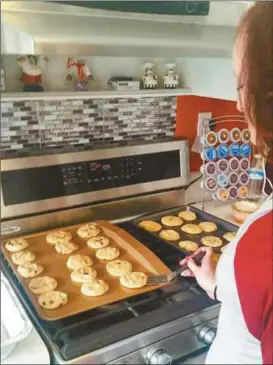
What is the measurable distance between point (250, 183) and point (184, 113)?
1.11ft

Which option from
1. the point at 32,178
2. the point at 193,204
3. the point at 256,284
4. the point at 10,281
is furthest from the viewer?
the point at 193,204

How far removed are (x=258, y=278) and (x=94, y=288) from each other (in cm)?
42

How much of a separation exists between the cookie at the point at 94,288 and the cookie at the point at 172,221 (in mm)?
373

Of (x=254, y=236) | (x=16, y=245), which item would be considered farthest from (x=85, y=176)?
(x=254, y=236)

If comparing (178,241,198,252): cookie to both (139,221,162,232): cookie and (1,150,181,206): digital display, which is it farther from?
(1,150,181,206): digital display

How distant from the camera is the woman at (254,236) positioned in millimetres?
567

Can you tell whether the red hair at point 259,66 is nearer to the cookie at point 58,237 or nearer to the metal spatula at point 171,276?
the metal spatula at point 171,276

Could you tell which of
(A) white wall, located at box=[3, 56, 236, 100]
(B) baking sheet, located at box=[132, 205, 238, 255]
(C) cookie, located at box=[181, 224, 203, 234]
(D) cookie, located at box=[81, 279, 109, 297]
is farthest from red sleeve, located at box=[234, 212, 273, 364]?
(A) white wall, located at box=[3, 56, 236, 100]

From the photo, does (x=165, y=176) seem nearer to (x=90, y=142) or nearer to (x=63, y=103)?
(x=90, y=142)

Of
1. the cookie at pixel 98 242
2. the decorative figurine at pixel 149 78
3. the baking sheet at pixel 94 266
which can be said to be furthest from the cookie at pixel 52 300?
the decorative figurine at pixel 149 78

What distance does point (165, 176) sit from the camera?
1.31 meters

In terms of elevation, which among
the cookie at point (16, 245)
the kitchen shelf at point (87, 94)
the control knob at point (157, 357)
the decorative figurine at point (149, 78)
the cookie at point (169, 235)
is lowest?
the control knob at point (157, 357)

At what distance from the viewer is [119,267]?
0.97m

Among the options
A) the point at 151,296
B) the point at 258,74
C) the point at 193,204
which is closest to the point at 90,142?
the point at 193,204
